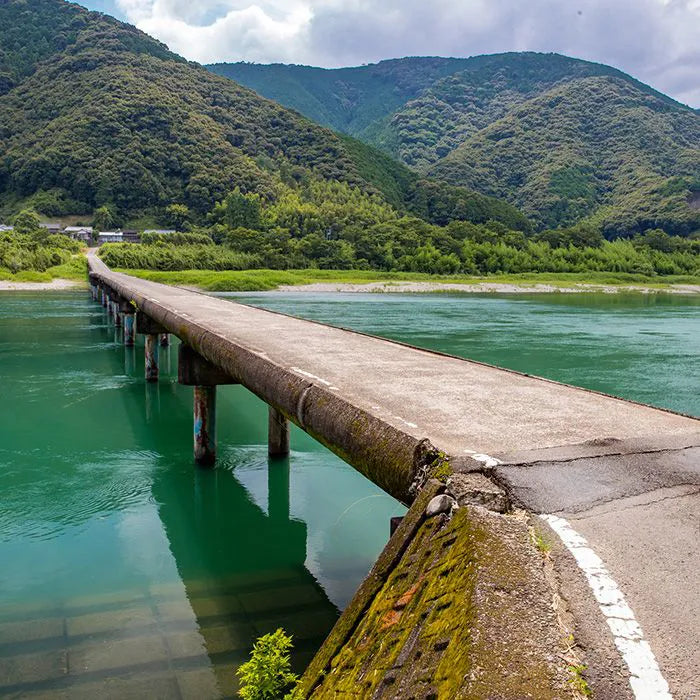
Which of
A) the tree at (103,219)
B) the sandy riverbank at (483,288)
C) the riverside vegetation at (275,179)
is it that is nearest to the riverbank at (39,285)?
the riverside vegetation at (275,179)

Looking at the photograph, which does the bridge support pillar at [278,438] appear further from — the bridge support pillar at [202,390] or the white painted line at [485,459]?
the white painted line at [485,459]

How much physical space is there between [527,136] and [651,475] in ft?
496

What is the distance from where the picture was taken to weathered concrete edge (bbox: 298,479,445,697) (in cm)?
255

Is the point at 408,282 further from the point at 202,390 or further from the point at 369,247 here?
the point at 202,390

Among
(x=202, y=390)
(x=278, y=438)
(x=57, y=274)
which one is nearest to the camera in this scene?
(x=202, y=390)


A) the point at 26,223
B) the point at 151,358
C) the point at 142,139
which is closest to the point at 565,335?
the point at 151,358

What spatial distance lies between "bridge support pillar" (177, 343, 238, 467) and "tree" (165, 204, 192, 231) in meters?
81.1

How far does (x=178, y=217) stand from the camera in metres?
88.2

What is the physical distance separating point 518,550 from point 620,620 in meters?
0.38

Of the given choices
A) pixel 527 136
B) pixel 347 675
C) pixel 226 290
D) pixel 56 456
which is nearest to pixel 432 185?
pixel 527 136

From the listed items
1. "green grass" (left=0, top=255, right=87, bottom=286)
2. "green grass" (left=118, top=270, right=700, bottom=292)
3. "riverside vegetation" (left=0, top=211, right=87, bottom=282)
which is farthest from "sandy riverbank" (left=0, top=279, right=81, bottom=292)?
"green grass" (left=118, top=270, right=700, bottom=292)

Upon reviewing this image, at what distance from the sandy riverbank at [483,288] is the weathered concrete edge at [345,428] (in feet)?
160

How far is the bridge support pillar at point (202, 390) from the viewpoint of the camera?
871 centimetres

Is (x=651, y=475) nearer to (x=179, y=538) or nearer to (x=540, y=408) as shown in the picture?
(x=540, y=408)
